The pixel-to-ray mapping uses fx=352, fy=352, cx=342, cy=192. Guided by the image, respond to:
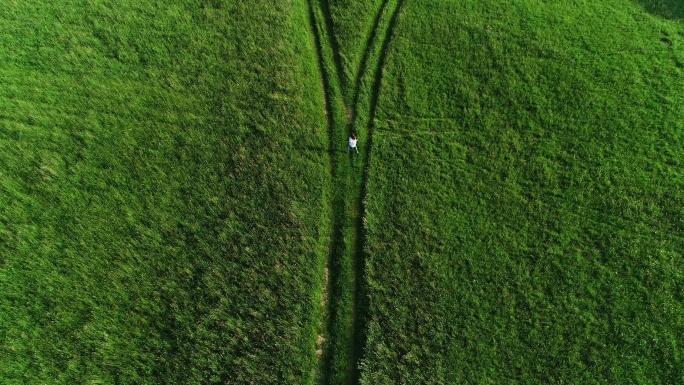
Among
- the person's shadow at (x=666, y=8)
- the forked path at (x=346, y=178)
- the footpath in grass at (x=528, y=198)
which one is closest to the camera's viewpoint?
the footpath in grass at (x=528, y=198)

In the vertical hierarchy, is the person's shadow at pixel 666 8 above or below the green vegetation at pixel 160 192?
above

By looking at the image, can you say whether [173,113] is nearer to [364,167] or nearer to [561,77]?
[364,167]

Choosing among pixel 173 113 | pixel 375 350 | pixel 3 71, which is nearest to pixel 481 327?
pixel 375 350

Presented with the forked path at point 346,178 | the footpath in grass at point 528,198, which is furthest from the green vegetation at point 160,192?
the footpath in grass at point 528,198

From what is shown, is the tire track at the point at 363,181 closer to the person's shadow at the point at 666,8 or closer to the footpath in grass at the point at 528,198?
the footpath in grass at the point at 528,198

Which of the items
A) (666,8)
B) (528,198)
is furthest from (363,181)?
(666,8)

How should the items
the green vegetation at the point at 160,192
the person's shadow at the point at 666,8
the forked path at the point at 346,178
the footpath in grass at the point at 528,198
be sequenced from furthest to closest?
the person's shadow at the point at 666,8
the forked path at the point at 346,178
the green vegetation at the point at 160,192
the footpath in grass at the point at 528,198

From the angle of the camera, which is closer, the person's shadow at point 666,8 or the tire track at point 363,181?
the tire track at point 363,181
